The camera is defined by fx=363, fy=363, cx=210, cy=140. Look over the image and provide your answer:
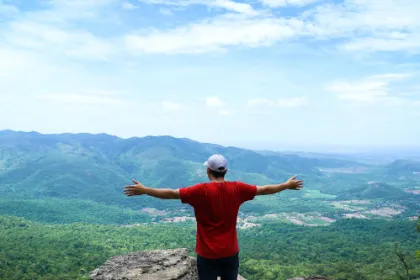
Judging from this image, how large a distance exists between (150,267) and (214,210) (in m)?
3.86

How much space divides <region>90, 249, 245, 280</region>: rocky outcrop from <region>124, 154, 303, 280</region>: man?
2.72m

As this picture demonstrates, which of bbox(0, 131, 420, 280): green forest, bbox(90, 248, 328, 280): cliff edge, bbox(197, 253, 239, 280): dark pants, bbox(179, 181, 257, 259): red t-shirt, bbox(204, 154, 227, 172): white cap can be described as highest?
bbox(204, 154, 227, 172): white cap

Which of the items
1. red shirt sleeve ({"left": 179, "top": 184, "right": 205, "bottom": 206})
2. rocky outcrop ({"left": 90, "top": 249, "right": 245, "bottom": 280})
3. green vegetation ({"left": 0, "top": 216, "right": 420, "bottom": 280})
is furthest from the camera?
green vegetation ({"left": 0, "top": 216, "right": 420, "bottom": 280})

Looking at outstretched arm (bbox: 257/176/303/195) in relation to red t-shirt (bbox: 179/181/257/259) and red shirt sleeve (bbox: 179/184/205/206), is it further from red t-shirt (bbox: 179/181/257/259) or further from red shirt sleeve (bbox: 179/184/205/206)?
red shirt sleeve (bbox: 179/184/205/206)

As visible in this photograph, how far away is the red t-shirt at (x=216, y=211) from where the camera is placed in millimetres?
5172

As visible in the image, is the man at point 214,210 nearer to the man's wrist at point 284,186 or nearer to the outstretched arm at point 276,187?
the outstretched arm at point 276,187

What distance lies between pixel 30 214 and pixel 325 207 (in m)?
129

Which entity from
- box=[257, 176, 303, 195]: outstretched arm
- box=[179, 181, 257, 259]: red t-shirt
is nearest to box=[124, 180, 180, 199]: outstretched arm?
box=[179, 181, 257, 259]: red t-shirt

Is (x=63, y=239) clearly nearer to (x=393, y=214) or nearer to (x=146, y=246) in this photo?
(x=146, y=246)

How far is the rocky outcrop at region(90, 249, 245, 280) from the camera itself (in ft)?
26.1

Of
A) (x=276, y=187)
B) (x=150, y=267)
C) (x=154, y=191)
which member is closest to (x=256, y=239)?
(x=150, y=267)

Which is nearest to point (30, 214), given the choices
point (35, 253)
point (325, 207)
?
point (35, 253)

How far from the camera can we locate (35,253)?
203ft

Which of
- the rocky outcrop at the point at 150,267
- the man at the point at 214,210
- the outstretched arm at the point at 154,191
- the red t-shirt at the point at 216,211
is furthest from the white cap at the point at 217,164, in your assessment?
the rocky outcrop at the point at 150,267
